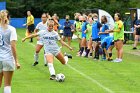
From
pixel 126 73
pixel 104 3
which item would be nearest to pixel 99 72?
pixel 126 73

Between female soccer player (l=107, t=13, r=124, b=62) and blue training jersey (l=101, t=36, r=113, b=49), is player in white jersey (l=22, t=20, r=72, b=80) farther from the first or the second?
blue training jersey (l=101, t=36, r=113, b=49)

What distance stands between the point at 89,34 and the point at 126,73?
6.10m

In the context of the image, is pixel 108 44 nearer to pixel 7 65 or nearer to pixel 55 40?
pixel 55 40

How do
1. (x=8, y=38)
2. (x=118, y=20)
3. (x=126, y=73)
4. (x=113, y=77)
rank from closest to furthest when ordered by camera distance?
1. (x=8, y=38)
2. (x=113, y=77)
3. (x=126, y=73)
4. (x=118, y=20)

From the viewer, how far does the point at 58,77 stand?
14.5 meters

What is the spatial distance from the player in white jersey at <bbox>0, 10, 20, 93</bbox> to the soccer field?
2629 mm

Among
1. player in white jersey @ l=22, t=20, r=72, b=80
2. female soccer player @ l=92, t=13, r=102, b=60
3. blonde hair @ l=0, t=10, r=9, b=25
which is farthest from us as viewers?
female soccer player @ l=92, t=13, r=102, b=60

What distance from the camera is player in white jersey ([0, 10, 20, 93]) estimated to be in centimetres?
991

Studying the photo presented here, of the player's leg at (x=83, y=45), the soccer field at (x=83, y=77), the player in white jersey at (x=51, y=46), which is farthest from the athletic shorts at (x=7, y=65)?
the player's leg at (x=83, y=45)

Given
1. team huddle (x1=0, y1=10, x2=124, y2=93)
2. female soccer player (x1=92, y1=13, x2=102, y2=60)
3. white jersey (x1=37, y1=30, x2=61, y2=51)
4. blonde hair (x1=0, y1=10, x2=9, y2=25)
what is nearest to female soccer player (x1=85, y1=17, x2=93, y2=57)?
team huddle (x1=0, y1=10, x2=124, y2=93)

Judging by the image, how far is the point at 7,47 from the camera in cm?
1009

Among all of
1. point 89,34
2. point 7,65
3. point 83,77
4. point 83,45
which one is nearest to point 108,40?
point 89,34

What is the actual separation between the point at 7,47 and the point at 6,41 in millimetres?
137

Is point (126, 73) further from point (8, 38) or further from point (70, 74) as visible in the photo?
point (8, 38)
